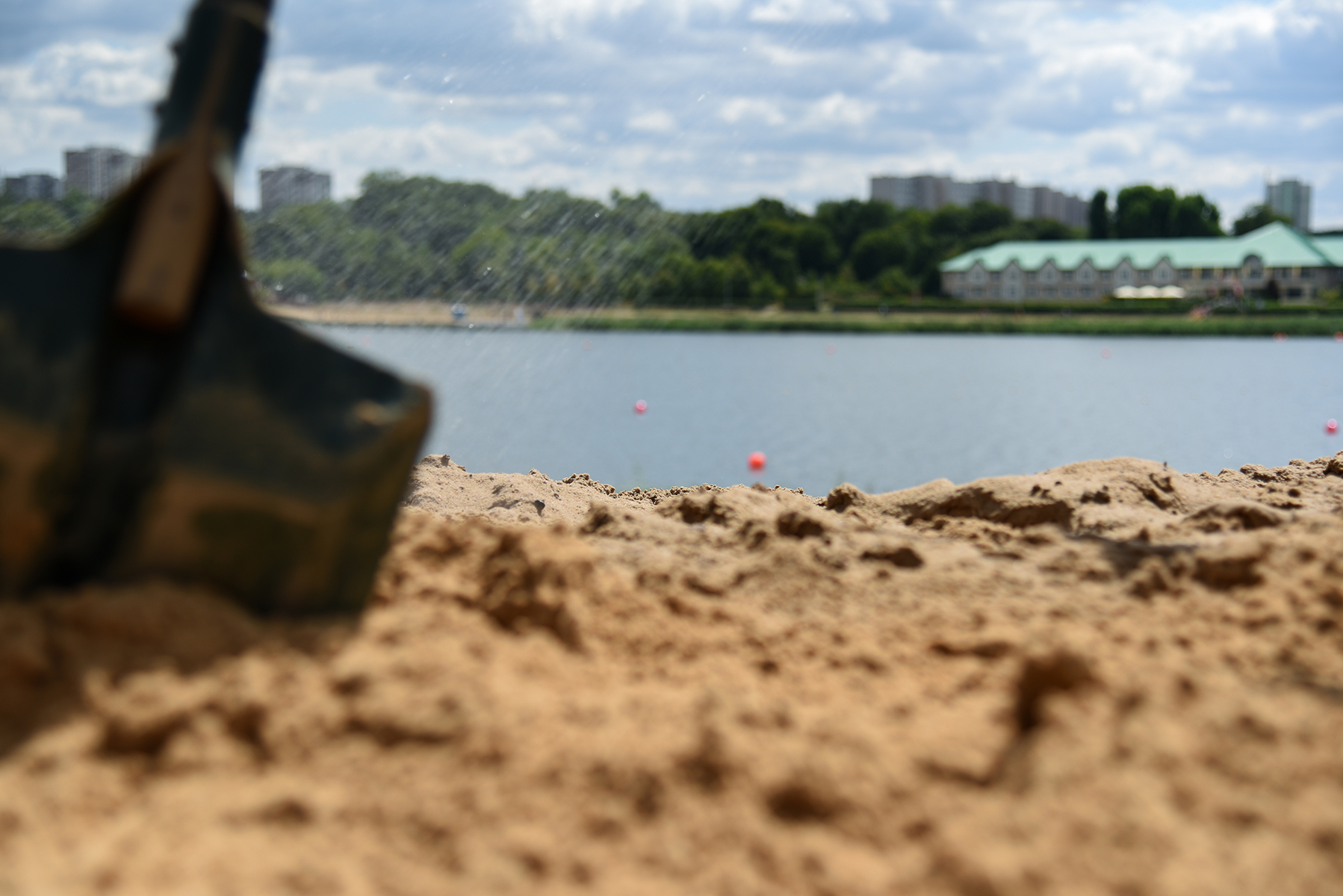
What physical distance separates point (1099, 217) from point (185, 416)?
11702 centimetres

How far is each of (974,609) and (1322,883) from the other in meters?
1.35

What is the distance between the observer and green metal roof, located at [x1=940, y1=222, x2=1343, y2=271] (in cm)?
9319

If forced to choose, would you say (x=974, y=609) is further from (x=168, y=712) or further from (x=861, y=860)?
(x=168, y=712)

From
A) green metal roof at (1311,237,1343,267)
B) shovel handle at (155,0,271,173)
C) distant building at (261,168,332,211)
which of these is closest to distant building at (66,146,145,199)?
distant building at (261,168,332,211)

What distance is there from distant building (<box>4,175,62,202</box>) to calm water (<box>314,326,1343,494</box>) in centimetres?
197

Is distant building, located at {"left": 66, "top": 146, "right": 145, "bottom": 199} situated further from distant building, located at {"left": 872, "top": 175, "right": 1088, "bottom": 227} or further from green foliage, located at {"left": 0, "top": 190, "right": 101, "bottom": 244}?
distant building, located at {"left": 872, "top": 175, "right": 1088, "bottom": 227}

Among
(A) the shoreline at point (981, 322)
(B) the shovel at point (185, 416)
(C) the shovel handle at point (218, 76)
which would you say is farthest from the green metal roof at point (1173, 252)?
(B) the shovel at point (185, 416)

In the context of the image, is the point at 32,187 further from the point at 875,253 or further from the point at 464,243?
the point at 875,253

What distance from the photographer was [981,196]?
170625 mm

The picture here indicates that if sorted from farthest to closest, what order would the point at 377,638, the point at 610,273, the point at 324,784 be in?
1. the point at 610,273
2. the point at 377,638
3. the point at 324,784

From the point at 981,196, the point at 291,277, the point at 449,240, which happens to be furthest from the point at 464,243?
the point at 981,196

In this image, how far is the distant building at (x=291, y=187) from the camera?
7.80 m

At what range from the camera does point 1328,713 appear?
7.32 ft

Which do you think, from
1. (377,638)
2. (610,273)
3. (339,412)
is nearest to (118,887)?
(377,638)
